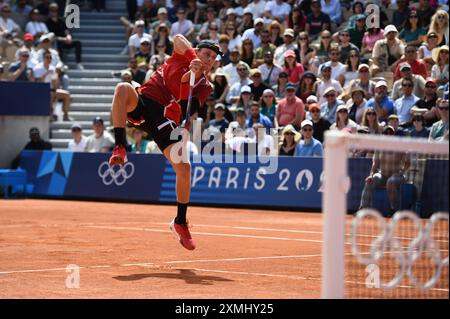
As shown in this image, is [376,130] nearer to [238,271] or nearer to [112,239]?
[112,239]

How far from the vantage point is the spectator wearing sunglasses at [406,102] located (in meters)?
19.1

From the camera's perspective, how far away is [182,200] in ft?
36.4

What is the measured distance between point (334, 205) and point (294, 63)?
1643 cm

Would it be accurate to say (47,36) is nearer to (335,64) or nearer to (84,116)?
(84,116)

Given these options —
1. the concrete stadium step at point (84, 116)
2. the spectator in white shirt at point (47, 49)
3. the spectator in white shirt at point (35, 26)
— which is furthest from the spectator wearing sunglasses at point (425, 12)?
the spectator in white shirt at point (35, 26)

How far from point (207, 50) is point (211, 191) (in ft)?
32.3

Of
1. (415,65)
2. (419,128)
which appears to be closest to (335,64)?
(415,65)

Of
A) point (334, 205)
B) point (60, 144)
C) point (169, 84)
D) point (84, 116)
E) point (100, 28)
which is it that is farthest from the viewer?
point (100, 28)

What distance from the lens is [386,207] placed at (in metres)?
10.2

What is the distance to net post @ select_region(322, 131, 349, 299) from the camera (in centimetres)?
585

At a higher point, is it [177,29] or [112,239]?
[177,29]

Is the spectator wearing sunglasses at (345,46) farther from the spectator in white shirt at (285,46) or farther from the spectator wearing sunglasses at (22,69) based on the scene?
the spectator wearing sunglasses at (22,69)

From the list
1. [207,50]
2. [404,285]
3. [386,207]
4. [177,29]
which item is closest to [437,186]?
[404,285]

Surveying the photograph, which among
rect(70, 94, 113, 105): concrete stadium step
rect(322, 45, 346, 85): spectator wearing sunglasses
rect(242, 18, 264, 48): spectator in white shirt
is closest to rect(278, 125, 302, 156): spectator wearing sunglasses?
rect(322, 45, 346, 85): spectator wearing sunglasses
